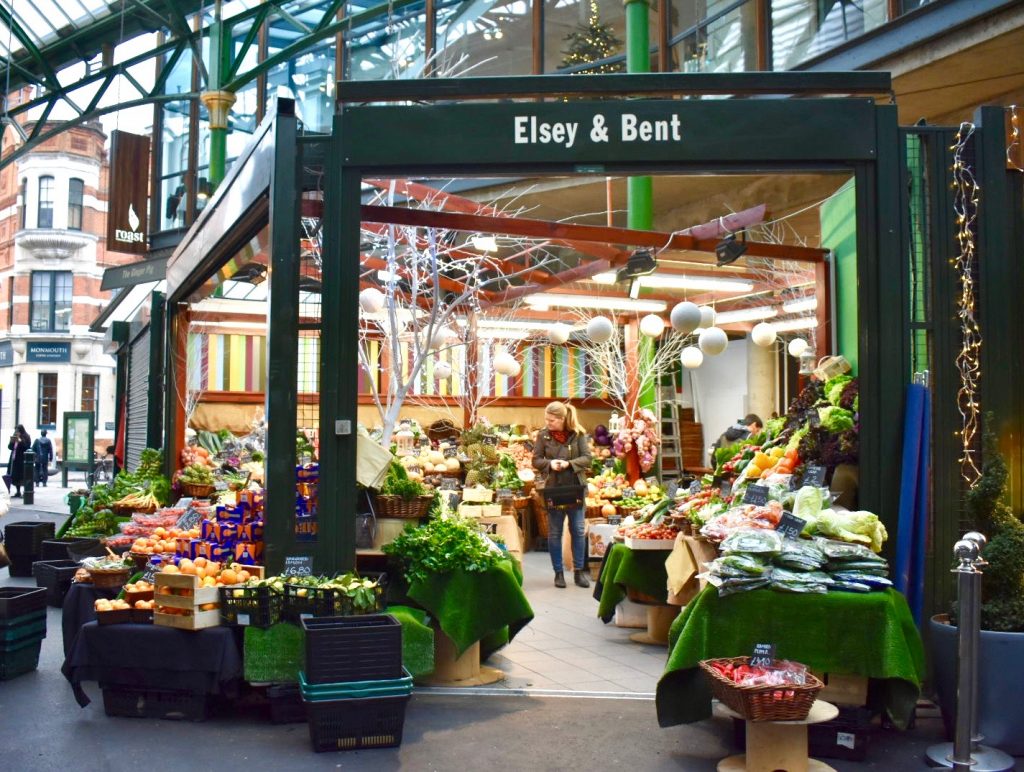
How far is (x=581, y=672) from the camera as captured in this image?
678cm

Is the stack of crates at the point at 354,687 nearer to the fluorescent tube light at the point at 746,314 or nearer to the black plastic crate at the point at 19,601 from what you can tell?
the black plastic crate at the point at 19,601

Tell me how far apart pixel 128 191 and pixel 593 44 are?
866 cm

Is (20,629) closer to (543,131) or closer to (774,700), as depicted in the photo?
(543,131)

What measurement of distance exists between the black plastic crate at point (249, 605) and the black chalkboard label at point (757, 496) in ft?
8.88

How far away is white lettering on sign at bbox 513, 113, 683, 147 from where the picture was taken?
5.99m

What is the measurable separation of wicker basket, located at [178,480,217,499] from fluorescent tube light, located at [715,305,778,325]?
25.6ft

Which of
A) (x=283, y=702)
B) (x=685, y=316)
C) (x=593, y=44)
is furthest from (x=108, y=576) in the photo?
(x=593, y=44)

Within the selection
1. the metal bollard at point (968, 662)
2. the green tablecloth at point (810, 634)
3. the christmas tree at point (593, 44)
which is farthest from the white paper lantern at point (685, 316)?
the christmas tree at point (593, 44)

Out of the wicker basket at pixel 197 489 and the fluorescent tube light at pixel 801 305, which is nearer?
the wicker basket at pixel 197 489

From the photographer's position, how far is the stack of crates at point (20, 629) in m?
6.53

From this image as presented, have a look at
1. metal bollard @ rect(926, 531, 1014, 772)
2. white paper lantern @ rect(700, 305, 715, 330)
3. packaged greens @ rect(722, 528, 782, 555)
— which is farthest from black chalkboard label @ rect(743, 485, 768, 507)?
white paper lantern @ rect(700, 305, 715, 330)

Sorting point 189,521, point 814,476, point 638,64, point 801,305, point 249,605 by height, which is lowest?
point 249,605

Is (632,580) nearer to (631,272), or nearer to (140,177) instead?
(631,272)

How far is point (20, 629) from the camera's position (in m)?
6.64
